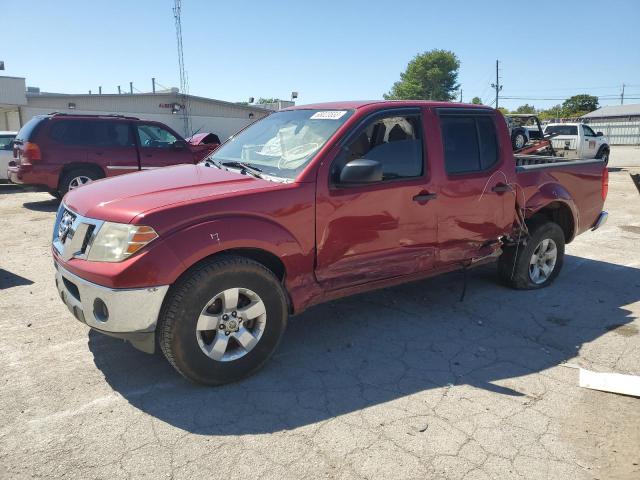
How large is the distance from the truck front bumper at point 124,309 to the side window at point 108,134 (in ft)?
24.9

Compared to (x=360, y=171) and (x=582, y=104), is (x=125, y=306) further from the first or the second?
(x=582, y=104)

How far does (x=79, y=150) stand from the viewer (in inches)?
384

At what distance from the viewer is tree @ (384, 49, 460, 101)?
286 feet

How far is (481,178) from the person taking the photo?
463 cm

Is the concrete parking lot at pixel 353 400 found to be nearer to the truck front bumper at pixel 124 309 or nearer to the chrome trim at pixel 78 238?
the truck front bumper at pixel 124 309

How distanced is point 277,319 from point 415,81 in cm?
9046

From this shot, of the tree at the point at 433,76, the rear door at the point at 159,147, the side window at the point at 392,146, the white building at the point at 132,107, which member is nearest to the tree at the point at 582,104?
the tree at the point at 433,76

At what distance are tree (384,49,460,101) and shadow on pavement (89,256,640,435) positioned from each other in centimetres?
8543

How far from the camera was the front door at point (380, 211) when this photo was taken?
3746 mm

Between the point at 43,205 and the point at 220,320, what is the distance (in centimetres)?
912

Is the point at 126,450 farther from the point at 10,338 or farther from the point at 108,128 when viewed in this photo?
the point at 108,128

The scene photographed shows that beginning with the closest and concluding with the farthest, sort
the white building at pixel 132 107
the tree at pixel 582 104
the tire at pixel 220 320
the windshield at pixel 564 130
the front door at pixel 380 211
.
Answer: the tire at pixel 220 320 < the front door at pixel 380 211 < the windshield at pixel 564 130 < the white building at pixel 132 107 < the tree at pixel 582 104

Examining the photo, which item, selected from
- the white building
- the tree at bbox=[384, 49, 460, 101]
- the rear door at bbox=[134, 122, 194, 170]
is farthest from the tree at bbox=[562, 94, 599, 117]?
the rear door at bbox=[134, 122, 194, 170]

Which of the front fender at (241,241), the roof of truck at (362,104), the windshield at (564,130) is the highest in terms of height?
the windshield at (564,130)
